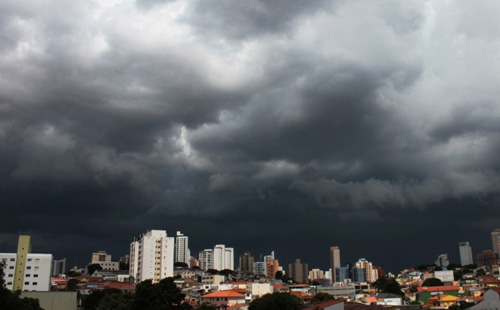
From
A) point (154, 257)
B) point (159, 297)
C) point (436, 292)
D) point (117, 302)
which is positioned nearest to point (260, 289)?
point (154, 257)

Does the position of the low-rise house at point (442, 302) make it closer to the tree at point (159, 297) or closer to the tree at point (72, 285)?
the tree at point (159, 297)

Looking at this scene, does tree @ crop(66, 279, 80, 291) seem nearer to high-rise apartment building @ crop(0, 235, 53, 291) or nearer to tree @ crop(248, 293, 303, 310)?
high-rise apartment building @ crop(0, 235, 53, 291)

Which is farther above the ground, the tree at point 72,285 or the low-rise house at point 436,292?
the tree at point 72,285

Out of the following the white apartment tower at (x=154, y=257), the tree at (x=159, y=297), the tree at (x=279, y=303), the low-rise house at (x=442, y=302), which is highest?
the white apartment tower at (x=154, y=257)

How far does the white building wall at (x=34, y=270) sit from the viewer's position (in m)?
100

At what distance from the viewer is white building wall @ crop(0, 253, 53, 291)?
100 m

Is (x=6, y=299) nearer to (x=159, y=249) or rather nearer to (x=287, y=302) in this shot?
(x=287, y=302)

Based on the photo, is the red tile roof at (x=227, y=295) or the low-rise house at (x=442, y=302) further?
the red tile roof at (x=227, y=295)

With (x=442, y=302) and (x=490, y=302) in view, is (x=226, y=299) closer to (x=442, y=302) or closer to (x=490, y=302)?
(x=442, y=302)

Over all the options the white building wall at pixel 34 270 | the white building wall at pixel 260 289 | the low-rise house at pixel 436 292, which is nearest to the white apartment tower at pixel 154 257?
the white building wall at pixel 34 270

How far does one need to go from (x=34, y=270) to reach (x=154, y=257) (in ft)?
116

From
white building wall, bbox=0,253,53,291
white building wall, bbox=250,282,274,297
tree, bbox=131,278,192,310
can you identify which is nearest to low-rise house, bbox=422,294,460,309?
white building wall, bbox=250,282,274,297

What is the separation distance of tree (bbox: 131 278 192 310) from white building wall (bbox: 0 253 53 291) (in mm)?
54845

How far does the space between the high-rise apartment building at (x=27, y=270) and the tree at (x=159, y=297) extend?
2167 inches
